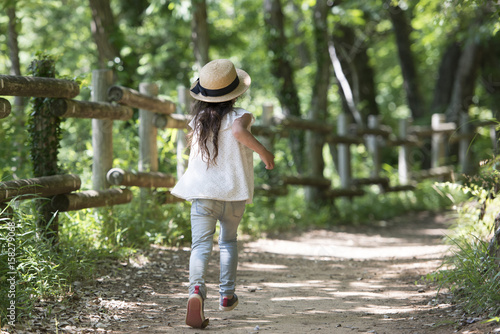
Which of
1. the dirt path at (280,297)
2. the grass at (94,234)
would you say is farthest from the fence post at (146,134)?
the dirt path at (280,297)

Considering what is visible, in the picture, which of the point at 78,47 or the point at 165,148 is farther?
the point at 78,47

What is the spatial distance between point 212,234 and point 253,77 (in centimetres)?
1113

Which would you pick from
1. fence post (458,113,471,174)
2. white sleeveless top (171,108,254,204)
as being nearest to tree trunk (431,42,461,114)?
fence post (458,113,471,174)

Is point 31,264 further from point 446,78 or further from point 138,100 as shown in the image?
point 446,78

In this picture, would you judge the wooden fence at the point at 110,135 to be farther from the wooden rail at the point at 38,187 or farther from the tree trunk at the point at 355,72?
the tree trunk at the point at 355,72

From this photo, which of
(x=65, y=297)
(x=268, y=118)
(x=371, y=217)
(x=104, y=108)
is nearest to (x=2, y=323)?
Answer: (x=65, y=297)

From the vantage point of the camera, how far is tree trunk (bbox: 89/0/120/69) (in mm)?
8773

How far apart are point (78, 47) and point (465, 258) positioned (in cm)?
1161

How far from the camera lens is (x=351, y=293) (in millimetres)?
4605

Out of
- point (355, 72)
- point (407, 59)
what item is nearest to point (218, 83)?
point (355, 72)

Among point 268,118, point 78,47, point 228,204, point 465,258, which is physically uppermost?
point 78,47

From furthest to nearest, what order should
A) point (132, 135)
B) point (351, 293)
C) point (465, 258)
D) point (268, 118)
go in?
1. point (268, 118)
2. point (132, 135)
3. point (351, 293)
4. point (465, 258)

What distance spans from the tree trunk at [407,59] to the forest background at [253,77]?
0.13 ft

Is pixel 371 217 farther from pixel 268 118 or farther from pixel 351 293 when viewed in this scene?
pixel 351 293
